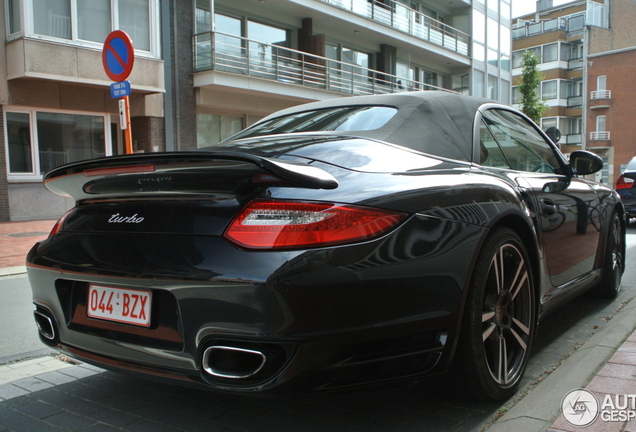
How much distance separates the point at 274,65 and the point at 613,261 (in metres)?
15.5

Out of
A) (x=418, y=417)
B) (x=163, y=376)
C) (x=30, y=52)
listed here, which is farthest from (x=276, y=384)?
(x=30, y=52)

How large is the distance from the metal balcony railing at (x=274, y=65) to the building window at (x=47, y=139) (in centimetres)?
355

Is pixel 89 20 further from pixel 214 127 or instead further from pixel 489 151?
pixel 489 151

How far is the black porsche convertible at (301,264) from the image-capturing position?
199 cm

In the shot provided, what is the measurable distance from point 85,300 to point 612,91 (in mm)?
57445

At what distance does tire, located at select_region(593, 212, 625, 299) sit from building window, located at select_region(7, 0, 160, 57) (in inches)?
515

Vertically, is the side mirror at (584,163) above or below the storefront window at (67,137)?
below

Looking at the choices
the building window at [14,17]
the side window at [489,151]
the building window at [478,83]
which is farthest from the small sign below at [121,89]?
the building window at [478,83]

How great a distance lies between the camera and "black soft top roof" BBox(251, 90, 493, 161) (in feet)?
9.32

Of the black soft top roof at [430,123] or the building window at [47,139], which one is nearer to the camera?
the black soft top roof at [430,123]

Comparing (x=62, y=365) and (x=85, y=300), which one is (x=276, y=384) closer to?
(x=85, y=300)

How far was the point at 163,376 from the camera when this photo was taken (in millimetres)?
2188

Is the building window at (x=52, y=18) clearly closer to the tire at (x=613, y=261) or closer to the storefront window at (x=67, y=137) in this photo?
the storefront window at (x=67, y=137)

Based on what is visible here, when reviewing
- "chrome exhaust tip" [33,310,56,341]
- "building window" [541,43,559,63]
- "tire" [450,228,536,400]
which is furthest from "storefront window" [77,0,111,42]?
"building window" [541,43,559,63]
